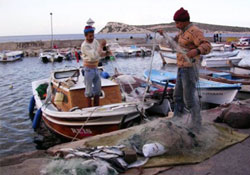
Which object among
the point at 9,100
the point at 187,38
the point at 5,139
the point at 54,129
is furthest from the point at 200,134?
the point at 9,100

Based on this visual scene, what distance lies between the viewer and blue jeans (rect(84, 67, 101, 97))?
274 inches

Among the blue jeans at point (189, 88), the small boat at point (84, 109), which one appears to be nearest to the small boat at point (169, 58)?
the small boat at point (84, 109)

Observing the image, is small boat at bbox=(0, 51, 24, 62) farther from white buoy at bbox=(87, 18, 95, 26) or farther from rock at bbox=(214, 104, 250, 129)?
rock at bbox=(214, 104, 250, 129)

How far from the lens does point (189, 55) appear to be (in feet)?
15.0

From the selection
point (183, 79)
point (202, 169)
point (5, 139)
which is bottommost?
point (5, 139)

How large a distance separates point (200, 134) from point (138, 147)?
4.12ft

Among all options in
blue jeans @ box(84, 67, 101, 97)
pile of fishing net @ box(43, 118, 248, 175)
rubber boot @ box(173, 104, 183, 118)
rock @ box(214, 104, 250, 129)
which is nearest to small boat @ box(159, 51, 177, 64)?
blue jeans @ box(84, 67, 101, 97)

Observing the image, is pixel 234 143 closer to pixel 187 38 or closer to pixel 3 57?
pixel 187 38

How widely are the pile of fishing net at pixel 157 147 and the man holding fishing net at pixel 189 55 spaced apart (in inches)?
16.2

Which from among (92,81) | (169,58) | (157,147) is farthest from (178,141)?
(169,58)

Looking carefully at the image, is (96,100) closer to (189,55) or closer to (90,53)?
(90,53)

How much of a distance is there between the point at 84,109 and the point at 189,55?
3.77m

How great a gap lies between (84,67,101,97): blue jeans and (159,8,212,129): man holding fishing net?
2.56 meters

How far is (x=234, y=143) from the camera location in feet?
14.9
